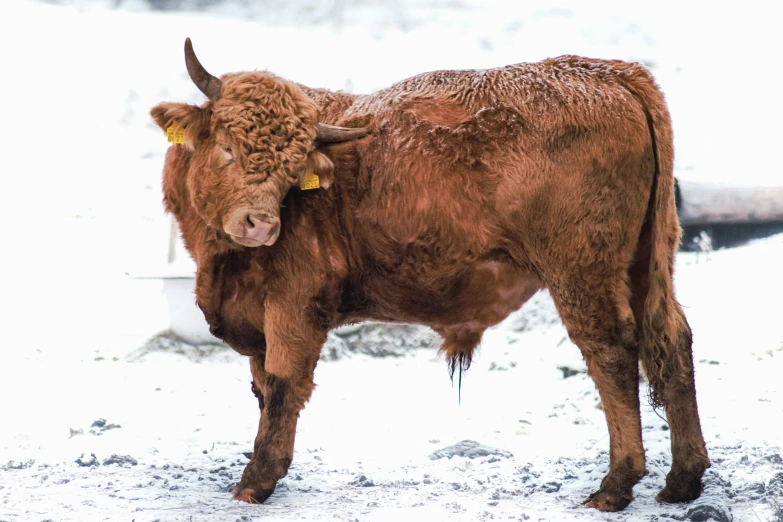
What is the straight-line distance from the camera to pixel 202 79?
12.9 ft

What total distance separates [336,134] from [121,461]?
223 cm

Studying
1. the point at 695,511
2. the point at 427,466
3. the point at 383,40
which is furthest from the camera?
the point at 383,40

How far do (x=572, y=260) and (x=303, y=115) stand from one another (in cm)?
142

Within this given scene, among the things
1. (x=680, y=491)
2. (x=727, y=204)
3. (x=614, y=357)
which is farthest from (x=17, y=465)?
(x=727, y=204)

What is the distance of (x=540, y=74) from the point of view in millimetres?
4164

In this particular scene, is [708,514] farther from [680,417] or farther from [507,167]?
[507,167]

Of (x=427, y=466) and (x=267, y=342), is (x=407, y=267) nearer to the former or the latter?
(x=267, y=342)

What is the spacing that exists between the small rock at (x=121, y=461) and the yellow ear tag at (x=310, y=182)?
194 centimetres

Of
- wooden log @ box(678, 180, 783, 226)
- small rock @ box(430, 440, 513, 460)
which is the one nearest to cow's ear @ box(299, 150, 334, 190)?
small rock @ box(430, 440, 513, 460)

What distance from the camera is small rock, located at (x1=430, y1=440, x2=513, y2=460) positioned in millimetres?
4914

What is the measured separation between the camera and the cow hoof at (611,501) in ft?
12.4

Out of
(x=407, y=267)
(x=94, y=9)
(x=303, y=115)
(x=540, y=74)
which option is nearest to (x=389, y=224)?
(x=407, y=267)

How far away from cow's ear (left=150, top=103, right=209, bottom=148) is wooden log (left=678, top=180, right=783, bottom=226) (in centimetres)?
469

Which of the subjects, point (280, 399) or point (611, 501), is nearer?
point (611, 501)
